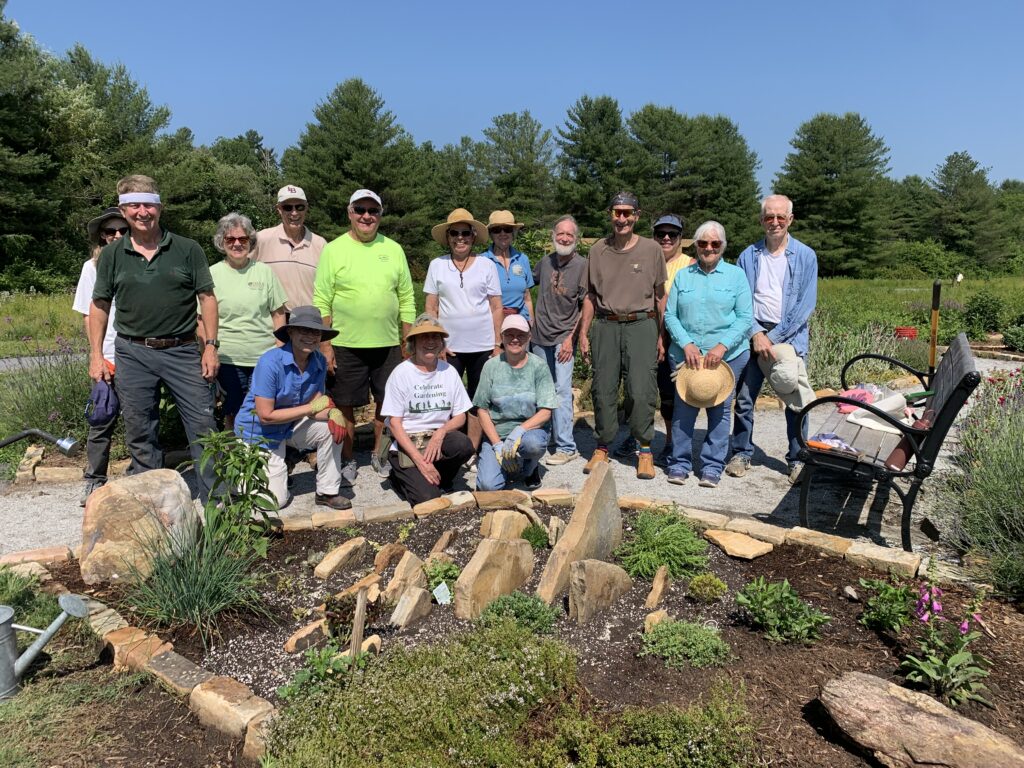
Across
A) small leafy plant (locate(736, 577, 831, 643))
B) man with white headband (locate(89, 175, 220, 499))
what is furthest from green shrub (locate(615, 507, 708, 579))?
man with white headband (locate(89, 175, 220, 499))

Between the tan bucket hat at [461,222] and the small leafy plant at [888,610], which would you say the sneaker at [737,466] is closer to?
the small leafy plant at [888,610]

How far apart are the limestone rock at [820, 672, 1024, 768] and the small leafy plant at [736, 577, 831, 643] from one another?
Result: 50cm

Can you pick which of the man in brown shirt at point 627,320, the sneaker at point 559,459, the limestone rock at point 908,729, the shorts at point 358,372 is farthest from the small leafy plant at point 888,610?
the shorts at point 358,372

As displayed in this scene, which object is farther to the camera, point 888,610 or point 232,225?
point 232,225

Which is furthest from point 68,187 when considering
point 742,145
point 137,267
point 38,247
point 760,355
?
point 742,145

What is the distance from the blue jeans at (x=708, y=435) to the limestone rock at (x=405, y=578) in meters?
2.63

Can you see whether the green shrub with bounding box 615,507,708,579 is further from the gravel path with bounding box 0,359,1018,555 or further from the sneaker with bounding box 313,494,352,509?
the sneaker with bounding box 313,494,352,509

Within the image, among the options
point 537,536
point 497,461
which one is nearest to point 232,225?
point 497,461

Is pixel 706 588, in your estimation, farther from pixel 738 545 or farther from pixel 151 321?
pixel 151 321

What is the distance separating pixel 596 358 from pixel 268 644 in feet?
10.8

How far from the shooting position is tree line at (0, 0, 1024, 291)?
1131 inches

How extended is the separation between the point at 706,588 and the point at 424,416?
2.29 m

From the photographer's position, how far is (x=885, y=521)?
14.9 feet

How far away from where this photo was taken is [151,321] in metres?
4.28
